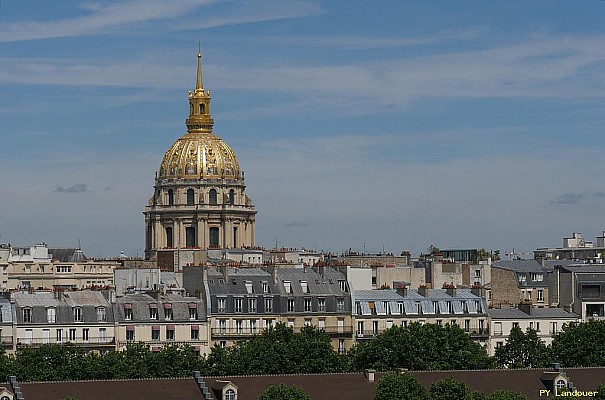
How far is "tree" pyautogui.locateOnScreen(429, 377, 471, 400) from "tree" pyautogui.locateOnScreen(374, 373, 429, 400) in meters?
0.39

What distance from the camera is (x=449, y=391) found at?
9306cm

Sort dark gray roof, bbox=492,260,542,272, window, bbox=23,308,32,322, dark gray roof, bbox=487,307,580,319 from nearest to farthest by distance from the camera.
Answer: window, bbox=23,308,32,322 → dark gray roof, bbox=487,307,580,319 → dark gray roof, bbox=492,260,542,272

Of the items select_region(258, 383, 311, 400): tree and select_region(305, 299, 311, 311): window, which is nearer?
select_region(258, 383, 311, 400): tree

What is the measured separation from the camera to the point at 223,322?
418 ft

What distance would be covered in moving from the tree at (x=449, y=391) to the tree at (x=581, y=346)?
24704mm

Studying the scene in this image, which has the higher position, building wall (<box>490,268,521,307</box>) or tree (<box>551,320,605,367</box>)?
building wall (<box>490,268,521,307</box>)

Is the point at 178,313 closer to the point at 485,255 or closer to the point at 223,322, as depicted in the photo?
the point at 223,322

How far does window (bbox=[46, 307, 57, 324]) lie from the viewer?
12150 cm

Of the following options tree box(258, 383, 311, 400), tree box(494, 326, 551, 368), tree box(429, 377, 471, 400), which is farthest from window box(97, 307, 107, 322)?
tree box(429, 377, 471, 400)

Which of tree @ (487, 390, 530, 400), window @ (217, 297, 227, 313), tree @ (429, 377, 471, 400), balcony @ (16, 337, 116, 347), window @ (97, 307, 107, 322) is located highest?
window @ (217, 297, 227, 313)

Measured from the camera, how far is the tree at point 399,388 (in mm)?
91500

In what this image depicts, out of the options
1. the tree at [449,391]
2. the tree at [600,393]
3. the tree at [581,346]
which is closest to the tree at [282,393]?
the tree at [449,391]

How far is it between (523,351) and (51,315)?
24.4 m

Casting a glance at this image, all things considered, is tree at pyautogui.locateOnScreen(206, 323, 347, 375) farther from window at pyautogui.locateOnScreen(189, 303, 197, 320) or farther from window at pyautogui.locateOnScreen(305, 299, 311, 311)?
window at pyautogui.locateOnScreen(305, 299, 311, 311)
